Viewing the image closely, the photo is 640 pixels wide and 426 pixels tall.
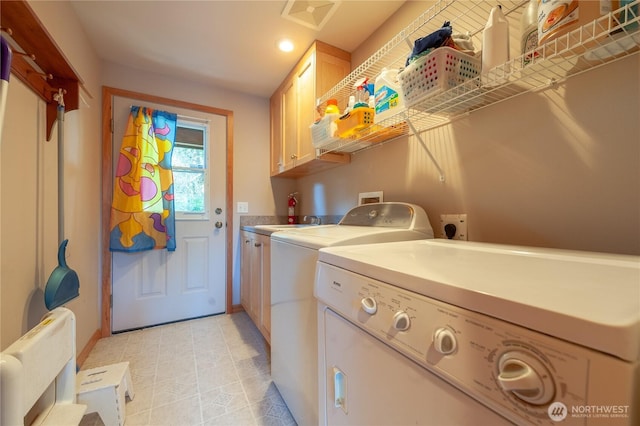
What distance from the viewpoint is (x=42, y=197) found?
3.93 feet

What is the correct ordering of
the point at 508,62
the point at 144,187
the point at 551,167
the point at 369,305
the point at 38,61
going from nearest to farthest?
the point at 369,305 < the point at 508,62 < the point at 551,167 < the point at 38,61 < the point at 144,187

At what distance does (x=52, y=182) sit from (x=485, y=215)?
2129 millimetres

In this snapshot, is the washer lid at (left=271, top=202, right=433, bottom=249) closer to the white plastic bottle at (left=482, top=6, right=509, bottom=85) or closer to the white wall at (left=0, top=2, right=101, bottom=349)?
the white plastic bottle at (left=482, top=6, right=509, bottom=85)

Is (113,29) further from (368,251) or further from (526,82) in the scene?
(526,82)

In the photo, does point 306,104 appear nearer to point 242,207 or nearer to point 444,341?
point 242,207

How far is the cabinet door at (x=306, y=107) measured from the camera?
186cm

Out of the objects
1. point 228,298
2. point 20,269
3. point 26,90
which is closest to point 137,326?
point 228,298

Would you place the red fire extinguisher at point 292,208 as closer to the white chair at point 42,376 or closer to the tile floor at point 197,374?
the tile floor at point 197,374

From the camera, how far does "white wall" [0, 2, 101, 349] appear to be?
96 centimetres

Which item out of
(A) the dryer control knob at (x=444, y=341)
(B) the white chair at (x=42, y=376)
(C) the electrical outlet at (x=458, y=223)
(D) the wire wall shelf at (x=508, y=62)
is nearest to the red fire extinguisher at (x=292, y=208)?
(D) the wire wall shelf at (x=508, y=62)

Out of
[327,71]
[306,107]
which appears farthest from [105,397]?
[327,71]

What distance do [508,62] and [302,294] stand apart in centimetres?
106

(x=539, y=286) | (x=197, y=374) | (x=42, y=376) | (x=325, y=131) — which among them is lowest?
(x=197, y=374)

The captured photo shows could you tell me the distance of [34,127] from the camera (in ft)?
3.73
